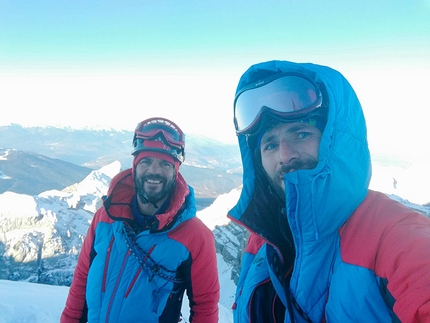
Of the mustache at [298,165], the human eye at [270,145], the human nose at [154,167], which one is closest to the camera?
the mustache at [298,165]

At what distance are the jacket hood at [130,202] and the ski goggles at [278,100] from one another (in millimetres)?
1606

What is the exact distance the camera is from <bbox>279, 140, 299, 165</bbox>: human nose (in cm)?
191

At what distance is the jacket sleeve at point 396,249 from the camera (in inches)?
45.8

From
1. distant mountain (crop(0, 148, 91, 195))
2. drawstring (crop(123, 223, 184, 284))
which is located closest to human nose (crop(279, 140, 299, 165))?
drawstring (crop(123, 223, 184, 284))

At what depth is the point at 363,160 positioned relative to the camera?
5.77ft

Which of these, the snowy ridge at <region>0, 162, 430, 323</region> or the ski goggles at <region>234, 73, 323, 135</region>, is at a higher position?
the ski goggles at <region>234, 73, 323, 135</region>

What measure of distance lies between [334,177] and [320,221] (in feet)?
1.01

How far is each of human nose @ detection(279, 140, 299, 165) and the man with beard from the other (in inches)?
81.0

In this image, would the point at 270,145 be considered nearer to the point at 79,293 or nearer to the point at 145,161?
the point at 145,161

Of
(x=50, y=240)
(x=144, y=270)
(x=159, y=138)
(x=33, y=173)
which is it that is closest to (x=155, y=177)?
(x=159, y=138)

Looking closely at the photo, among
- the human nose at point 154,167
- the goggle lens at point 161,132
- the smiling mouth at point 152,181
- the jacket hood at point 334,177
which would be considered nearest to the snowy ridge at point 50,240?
the goggle lens at point 161,132

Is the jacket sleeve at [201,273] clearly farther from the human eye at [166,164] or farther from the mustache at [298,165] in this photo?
the mustache at [298,165]

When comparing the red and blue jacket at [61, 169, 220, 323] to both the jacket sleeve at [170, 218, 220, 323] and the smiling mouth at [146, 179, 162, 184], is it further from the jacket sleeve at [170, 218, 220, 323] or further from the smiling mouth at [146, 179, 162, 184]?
the smiling mouth at [146, 179, 162, 184]

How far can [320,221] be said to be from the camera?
1.66 meters
